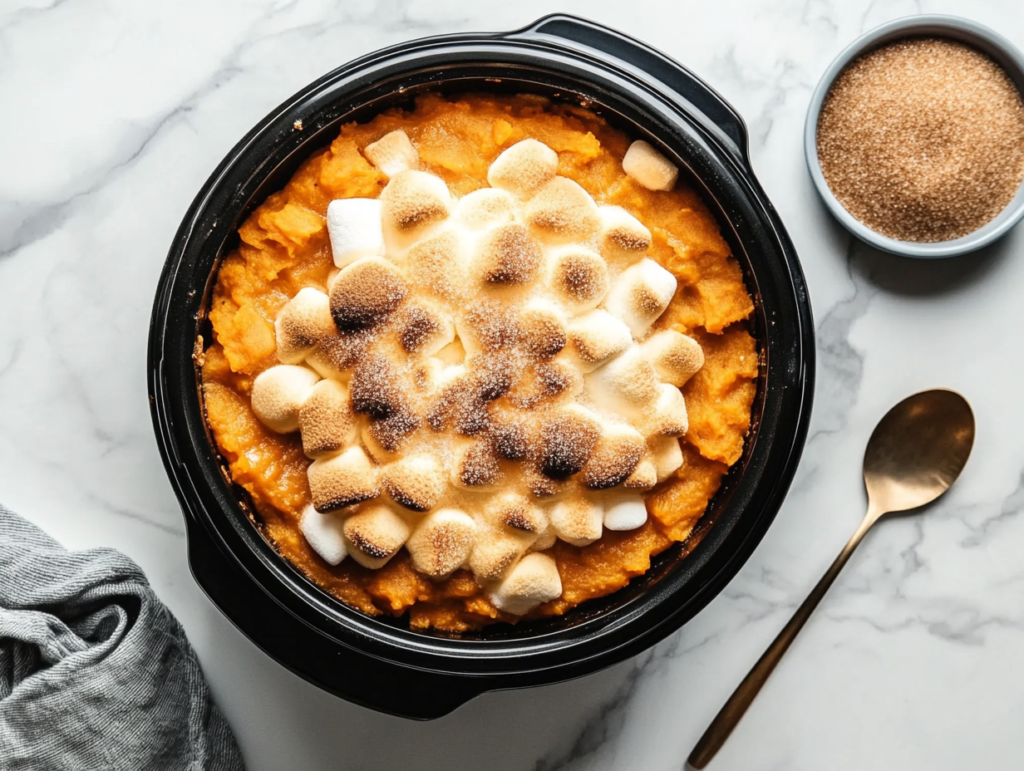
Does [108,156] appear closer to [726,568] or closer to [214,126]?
[214,126]

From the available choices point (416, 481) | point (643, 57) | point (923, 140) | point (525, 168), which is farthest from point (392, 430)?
point (923, 140)

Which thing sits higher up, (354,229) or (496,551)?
(354,229)

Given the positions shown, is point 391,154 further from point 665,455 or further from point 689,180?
point 665,455

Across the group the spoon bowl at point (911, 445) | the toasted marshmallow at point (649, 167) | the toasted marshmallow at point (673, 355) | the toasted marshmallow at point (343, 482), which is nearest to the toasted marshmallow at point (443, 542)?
the toasted marshmallow at point (343, 482)

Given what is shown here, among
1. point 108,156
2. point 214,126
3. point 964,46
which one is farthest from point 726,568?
point 108,156

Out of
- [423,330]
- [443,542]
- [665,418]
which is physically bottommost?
[443,542]

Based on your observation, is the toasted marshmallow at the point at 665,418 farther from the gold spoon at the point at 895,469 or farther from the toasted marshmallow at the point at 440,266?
the gold spoon at the point at 895,469

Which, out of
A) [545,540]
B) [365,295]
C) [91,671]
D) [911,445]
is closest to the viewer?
[365,295]
